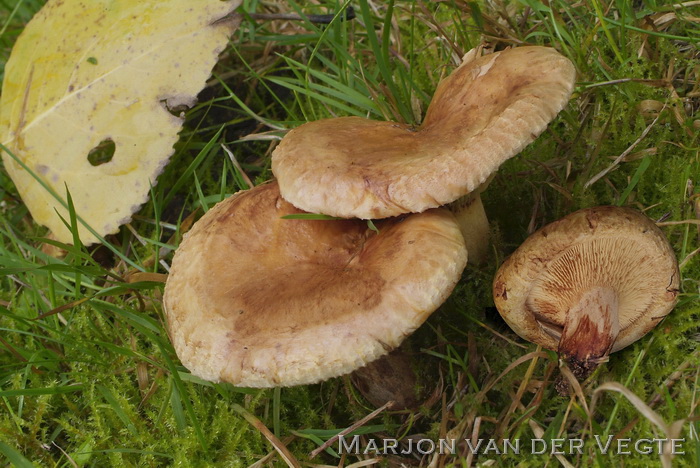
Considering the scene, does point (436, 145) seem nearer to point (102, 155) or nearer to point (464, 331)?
point (464, 331)

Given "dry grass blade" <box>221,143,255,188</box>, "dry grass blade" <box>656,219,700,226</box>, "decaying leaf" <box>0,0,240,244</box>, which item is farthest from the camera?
"dry grass blade" <box>221,143,255,188</box>

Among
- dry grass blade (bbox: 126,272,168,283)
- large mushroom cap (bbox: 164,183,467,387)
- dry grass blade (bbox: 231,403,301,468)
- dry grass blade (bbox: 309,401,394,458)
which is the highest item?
large mushroom cap (bbox: 164,183,467,387)

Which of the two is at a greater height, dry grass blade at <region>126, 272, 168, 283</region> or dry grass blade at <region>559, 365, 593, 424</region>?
dry grass blade at <region>126, 272, 168, 283</region>

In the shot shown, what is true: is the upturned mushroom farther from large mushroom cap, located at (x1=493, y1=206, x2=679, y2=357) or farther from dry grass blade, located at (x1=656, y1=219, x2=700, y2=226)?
dry grass blade, located at (x1=656, y1=219, x2=700, y2=226)

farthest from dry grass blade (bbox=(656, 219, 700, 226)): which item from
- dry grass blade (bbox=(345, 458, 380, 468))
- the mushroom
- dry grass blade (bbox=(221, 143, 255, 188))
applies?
dry grass blade (bbox=(221, 143, 255, 188))

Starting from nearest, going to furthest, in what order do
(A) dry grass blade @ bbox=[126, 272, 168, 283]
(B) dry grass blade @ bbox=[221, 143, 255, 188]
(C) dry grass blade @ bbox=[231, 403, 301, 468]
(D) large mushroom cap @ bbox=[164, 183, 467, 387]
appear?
(D) large mushroom cap @ bbox=[164, 183, 467, 387] → (C) dry grass blade @ bbox=[231, 403, 301, 468] → (A) dry grass blade @ bbox=[126, 272, 168, 283] → (B) dry grass blade @ bbox=[221, 143, 255, 188]

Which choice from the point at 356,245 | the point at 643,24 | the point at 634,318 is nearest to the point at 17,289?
the point at 356,245
